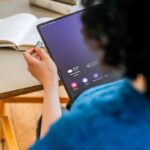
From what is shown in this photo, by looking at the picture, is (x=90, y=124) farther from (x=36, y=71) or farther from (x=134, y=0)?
(x=36, y=71)

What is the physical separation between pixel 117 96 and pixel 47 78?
1.62 ft

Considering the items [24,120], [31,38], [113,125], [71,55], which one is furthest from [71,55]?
[24,120]

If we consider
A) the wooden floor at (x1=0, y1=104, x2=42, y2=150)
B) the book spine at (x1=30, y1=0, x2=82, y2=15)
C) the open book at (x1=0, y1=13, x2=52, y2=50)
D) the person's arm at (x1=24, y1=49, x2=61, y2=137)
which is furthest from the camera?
the wooden floor at (x1=0, y1=104, x2=42, y2=150)

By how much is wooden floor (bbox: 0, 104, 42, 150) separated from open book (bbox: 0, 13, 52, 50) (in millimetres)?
737

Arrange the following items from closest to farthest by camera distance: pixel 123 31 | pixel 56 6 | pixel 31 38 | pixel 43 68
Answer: pixel 123 31 < pixel 43 68 < pixel 31 38 < pixel 56 6

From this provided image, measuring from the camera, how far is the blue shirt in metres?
0.58

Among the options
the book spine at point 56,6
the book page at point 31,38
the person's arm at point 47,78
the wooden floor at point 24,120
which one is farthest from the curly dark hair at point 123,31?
the wooden floor at point 24,120

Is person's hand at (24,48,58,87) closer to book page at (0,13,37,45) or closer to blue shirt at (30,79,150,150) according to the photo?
book page at (0,13,37,45)

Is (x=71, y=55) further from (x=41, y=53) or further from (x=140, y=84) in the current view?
(x=140, y=84)

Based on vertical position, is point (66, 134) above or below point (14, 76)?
above

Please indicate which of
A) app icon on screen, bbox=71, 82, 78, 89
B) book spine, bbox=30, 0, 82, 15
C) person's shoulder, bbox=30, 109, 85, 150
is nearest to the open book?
book spine, bbox=30, 0, 82, 15

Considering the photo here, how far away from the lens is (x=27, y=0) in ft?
5.41

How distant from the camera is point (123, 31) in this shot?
54 cm

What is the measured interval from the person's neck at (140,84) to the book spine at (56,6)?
3.02 feet
